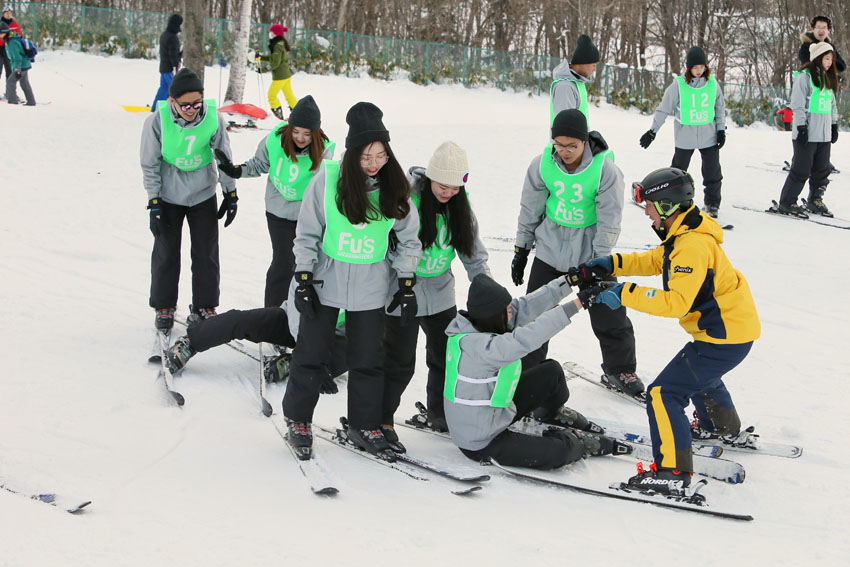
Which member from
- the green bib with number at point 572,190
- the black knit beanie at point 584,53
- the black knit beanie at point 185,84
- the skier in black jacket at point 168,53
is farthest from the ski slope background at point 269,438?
the skier in black jacket at point 168,53

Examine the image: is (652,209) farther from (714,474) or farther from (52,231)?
(52,231)

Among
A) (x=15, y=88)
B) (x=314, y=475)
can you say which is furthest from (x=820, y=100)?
(x=15, y=88)

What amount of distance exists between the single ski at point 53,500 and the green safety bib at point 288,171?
8.42 feet

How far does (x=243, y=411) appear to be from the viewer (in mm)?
4605

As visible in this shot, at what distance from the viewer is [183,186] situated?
5.43 meters

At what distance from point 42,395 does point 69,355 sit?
0.68 m

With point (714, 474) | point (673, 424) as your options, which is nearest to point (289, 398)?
point (673, 424)

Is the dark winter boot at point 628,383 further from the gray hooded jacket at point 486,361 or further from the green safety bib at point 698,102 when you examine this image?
the green safety bib at point 698,102

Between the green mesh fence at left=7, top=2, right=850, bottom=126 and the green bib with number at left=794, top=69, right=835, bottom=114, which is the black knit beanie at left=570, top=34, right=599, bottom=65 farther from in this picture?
the green mesh fence at left=7, top=2, right=850, bottom=126

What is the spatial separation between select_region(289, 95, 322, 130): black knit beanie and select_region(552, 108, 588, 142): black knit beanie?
58.7 inches

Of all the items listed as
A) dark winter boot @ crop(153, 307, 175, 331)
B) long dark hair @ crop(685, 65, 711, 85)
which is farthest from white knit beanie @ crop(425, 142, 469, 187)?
long dark hair @ crop(685, 65, 711, 85)

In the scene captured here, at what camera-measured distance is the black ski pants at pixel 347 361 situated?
402cm

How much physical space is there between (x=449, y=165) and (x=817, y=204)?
283 inches

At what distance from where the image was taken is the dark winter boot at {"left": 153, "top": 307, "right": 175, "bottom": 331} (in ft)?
18.3
